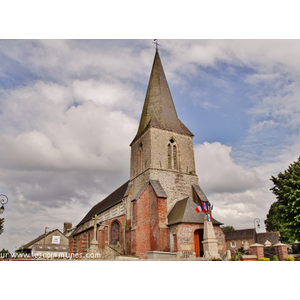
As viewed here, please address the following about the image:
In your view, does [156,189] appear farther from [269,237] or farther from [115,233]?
[269,237]

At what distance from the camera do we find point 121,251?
2528 cm

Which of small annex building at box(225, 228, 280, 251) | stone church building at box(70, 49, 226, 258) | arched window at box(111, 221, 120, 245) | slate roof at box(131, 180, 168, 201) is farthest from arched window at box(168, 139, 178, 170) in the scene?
small annex building at box(225, 228, 280, 251)

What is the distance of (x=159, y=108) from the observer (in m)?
29.2

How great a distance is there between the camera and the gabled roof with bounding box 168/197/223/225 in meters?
20.4

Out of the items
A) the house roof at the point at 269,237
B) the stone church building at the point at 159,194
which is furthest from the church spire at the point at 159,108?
the house roof at the point at 269,237

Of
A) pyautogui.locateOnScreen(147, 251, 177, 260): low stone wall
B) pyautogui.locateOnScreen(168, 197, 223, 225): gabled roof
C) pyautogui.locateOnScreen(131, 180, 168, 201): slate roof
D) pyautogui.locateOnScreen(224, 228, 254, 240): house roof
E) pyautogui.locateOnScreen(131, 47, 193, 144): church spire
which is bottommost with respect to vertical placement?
pyautogui.locateOnScreen(147, 251, 177, 260): low stone wall

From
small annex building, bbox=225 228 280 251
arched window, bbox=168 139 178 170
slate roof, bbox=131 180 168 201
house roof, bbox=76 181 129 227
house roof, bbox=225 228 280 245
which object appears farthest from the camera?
small annex building, bbox=225 228 280 251

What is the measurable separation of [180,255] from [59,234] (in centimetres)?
3200

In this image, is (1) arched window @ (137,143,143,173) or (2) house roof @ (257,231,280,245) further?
(2) house roof @ (257,231,280,245)

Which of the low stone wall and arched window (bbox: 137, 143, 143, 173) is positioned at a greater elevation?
arched window (bbox: 137, 143, 143, 173)

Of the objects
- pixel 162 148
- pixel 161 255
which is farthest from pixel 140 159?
pixel 161 255

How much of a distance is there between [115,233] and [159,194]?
26.4 feet

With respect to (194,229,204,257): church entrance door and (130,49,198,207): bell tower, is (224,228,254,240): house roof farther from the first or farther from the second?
(194,229,204,257): church entrance door

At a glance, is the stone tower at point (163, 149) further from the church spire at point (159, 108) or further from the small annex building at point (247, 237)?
the small annex building at point (247, 237)
